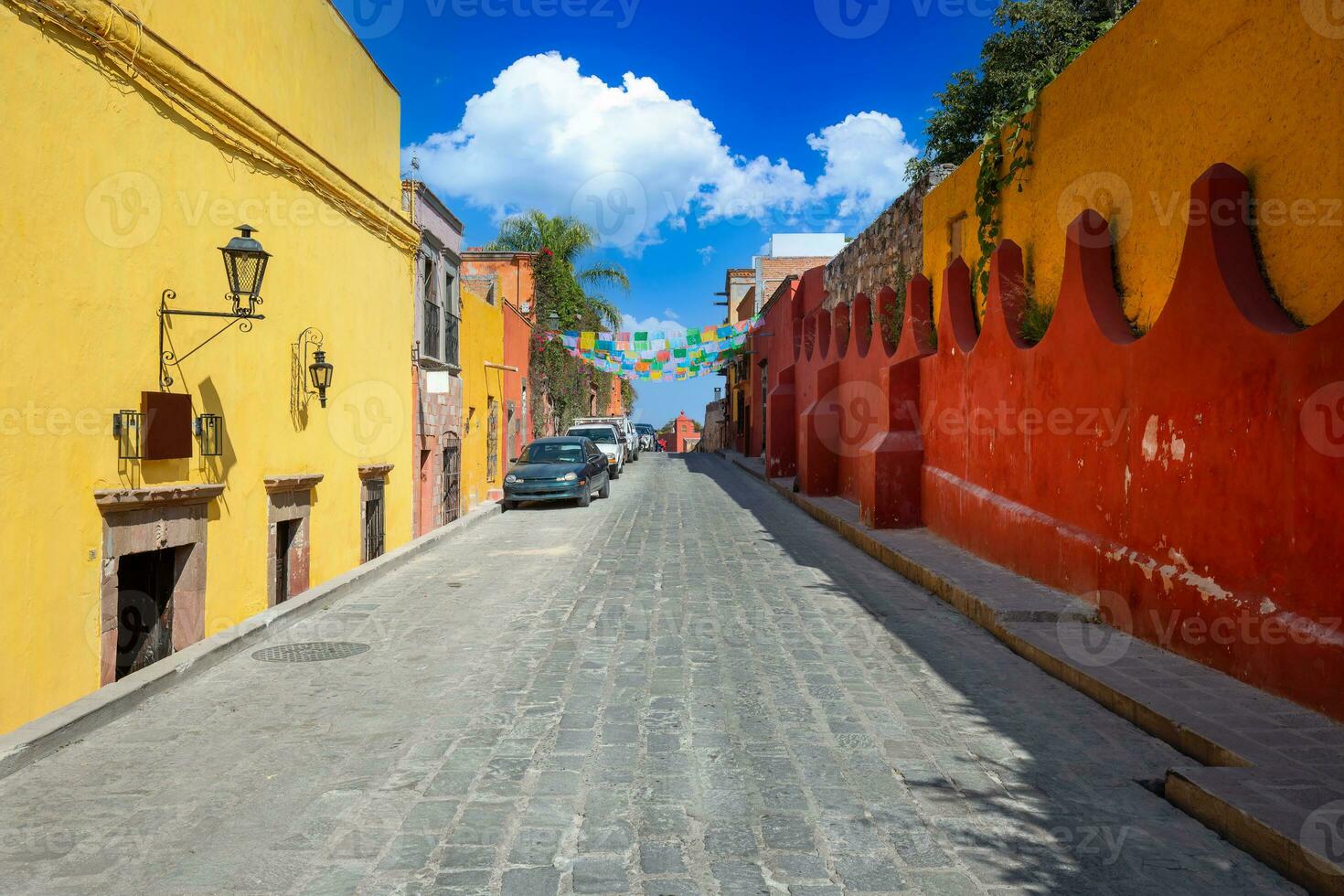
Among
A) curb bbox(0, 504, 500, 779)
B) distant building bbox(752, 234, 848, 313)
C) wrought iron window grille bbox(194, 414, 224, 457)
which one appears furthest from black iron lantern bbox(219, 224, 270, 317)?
distant building bbox(752, 234, 848, 313)

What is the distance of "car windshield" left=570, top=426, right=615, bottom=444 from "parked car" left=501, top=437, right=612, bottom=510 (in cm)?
749

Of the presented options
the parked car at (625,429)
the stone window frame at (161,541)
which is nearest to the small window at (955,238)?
the stone window frame at (161,541)

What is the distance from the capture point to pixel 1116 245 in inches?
318

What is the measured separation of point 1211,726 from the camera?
4.72 m

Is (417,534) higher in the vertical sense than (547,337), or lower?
lower

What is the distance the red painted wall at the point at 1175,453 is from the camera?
4996 millimetres

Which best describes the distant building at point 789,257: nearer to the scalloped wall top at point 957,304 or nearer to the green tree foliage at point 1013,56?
the green tree foliage at point 1013,56

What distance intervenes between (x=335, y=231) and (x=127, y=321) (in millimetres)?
4979

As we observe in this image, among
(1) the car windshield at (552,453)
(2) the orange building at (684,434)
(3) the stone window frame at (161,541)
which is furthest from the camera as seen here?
(2) the orange building at (684,434)

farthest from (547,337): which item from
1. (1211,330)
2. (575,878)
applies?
(575,878)

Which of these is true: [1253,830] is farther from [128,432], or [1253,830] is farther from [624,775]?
[128,432]

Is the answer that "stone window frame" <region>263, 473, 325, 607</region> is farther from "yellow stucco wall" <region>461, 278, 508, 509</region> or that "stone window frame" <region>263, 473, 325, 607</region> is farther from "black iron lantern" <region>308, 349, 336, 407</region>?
"yellow stucco wall" <region>461, 278, 508, 509</region>

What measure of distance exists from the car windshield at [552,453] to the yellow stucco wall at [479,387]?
1164mm

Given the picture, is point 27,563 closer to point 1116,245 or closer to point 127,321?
point 127,321
